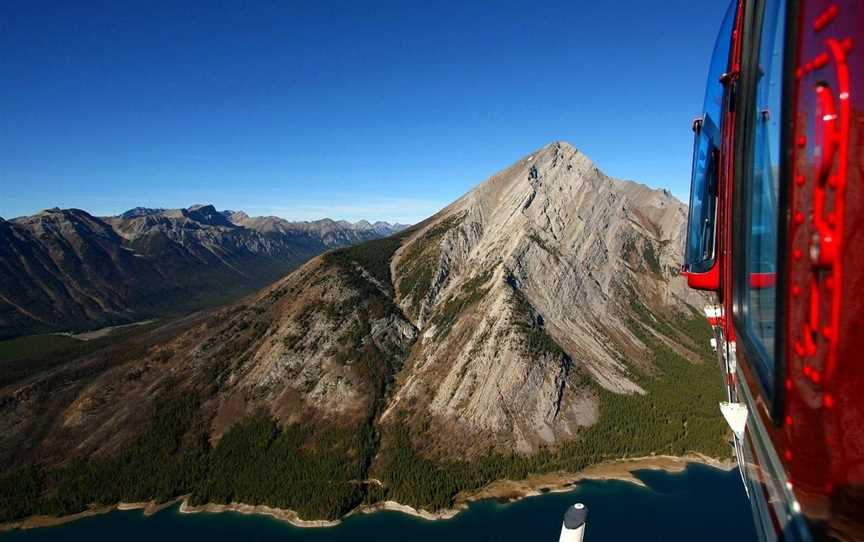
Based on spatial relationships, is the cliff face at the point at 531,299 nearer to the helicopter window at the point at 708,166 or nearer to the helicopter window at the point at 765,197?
the helicopter window at the point at 708,166

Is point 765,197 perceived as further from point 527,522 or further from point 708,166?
point 527,522

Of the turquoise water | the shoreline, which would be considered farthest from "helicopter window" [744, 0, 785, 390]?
the shoreline

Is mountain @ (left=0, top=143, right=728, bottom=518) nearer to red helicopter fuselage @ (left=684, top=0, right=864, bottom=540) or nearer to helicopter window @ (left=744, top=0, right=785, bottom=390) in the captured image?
helicopter window @ (left=744, top=0, right=785, bottom=390)

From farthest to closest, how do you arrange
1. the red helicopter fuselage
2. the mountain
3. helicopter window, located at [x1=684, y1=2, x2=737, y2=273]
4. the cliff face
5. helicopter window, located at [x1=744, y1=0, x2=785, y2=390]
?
the cliff face
the mountain
helicopter window, located at [x1=684, y1=2, x2=737, y2=273]
helicopter window, located at [x1=744, y1=0, x2=785, y2=390]
the red helicopter fuselage

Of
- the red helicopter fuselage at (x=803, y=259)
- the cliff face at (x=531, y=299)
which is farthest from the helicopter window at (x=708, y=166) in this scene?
the cliff face at (x=531, y=299)

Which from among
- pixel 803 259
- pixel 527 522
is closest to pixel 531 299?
pixel 527 522

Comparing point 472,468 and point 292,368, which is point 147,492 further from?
point 472,468
